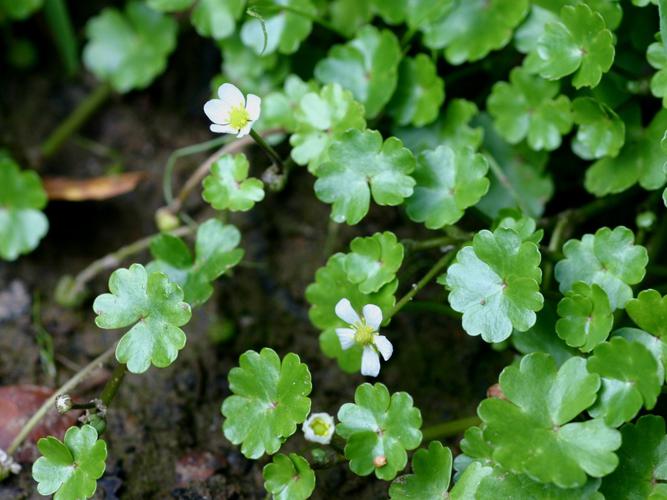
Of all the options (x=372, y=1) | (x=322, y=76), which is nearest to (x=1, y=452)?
(x=322, y=76)

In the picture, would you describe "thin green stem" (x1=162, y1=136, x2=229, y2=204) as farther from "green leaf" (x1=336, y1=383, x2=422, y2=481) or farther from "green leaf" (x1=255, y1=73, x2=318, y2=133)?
"green leaf" (x1=336, y1=383, x2=422, y2=481)

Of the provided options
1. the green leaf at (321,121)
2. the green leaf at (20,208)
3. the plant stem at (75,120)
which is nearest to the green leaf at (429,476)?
the green leaf at (321,121)

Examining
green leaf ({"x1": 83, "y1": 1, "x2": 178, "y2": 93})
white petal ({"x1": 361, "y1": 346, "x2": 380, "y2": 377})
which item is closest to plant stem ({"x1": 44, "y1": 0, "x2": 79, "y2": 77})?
Answer: green leaf ({"x1": 83, "y1": 1, "x2": 178, "y2": 93})

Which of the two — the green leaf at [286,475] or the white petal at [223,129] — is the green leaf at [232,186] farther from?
the green leaf at [286,475]

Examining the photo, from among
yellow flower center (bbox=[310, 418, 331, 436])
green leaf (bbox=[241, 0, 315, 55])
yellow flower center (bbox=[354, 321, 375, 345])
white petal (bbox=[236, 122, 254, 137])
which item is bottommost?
yellow flower center (bbox=[310, 418, 331, 436])

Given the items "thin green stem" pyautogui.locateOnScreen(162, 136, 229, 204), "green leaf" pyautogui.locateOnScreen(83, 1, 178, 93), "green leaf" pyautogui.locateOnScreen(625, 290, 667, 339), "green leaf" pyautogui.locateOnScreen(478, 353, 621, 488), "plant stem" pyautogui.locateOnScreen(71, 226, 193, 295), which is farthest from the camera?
"green leaf" pyautogui.locateOnScreen(83, 1, 178, 93)

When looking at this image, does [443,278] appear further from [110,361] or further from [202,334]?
[110,361]
